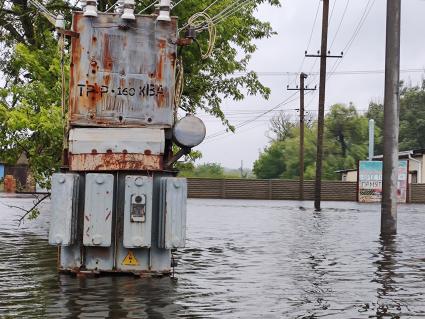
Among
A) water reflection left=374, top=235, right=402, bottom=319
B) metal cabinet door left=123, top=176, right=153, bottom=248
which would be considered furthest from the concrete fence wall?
metal cabinet door left=123, top=176, right=153, bottom=248

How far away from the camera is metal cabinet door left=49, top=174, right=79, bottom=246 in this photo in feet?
31.4

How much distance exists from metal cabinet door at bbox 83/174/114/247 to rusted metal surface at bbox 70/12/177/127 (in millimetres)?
856

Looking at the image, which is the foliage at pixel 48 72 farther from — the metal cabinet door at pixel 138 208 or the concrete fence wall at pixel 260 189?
the concrete fence wall at pixel 260 189

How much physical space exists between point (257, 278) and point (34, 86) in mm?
7068

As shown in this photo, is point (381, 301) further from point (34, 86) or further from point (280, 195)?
point (280, 195)

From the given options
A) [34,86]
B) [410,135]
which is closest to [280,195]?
[410,135]

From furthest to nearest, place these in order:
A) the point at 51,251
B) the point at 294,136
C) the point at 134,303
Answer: the point at 294,136
the point at 51,251
the point at 134,303

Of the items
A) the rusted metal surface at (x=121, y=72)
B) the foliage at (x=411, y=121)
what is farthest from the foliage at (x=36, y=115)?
the foliage at (x=411, y=121)

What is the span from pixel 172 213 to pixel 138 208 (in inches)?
17.2

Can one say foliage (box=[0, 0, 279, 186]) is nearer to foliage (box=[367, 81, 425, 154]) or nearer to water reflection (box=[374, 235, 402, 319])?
water reflection (box=[374, 235, 402, 319])

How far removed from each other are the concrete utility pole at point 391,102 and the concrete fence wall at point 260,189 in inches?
1671

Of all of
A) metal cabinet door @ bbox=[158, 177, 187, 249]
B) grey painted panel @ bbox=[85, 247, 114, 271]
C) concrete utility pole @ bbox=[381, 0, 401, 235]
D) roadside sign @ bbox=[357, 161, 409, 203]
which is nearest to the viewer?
metal cabinet door @ bbox=[158, 177, 187, 249]

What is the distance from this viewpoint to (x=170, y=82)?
10312 millimetres

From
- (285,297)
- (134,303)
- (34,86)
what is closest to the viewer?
(134,303)
